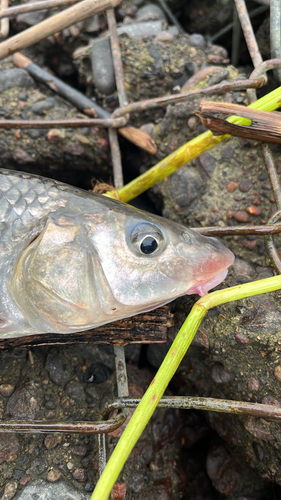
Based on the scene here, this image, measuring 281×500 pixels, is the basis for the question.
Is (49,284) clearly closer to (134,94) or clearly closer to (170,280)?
(170,280)

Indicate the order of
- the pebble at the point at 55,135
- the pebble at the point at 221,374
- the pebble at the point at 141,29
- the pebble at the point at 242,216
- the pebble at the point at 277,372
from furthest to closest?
the pebble at the point at 141,29
the pebble at the point at 55,135
the pebble at the point at 242,216
the pebble at the point at 221,374
the pebble at the point at 277,372

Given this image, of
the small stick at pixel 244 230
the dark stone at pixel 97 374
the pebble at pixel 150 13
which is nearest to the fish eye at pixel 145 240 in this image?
the small stick at pixel 244 230

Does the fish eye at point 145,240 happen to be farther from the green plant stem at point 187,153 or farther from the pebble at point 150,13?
the pebble at point 150,13

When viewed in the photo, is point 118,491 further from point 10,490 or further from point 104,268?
point 104,268

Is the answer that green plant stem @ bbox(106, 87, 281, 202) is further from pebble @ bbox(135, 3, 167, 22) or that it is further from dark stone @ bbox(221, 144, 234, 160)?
pebble @ bbox(135, 3, 167, 22)

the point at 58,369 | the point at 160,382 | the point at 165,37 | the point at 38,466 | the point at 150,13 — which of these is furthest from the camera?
the point at 150,13

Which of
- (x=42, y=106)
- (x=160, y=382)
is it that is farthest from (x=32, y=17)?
(x=160, y=382)
